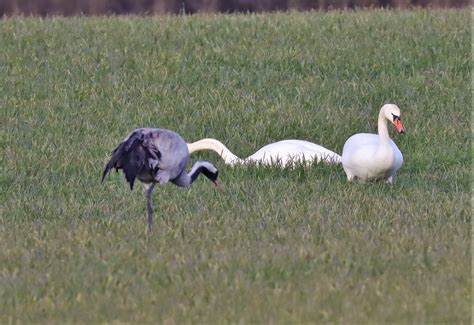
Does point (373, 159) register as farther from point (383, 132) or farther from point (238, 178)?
point (238, 178)

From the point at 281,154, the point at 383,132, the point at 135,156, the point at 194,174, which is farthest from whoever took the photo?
the point at 281,154

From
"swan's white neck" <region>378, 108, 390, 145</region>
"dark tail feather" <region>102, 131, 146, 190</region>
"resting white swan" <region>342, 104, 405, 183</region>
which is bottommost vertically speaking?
"dark tail feather" <region>102, 131, 146, 190</region>

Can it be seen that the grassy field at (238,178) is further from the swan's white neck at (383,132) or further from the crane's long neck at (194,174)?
the swan's white neck at (383,132)

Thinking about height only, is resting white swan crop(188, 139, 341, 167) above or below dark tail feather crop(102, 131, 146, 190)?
above

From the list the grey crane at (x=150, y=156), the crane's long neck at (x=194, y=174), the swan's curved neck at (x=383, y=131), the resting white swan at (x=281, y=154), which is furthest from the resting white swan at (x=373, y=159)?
the grey crane at (x=150, y=156)

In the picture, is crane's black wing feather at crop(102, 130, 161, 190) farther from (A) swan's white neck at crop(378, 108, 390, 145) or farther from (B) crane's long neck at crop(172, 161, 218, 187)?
(A) swan's white neck at crop(378, 108, 390, 145)

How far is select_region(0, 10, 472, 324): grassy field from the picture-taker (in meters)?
6.89

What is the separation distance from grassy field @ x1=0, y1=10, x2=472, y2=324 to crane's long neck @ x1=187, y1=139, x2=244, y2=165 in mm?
274

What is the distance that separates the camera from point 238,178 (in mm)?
11711

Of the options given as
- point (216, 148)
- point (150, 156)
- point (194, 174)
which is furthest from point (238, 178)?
point (150, 156)

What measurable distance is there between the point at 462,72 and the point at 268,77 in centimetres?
263

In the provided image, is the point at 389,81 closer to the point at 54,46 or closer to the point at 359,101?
the point at 359,101

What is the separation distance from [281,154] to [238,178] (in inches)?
34.5

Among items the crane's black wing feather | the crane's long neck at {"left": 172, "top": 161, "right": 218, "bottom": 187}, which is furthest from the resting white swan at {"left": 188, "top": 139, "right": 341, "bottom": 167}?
the crane's black wing feather
